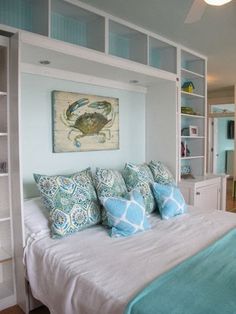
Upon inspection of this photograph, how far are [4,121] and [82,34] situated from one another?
47.7 inches

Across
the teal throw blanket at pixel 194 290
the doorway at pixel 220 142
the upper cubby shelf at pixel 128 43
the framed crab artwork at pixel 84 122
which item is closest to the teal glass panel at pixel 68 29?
the upper cubby shelf at pixel 128 43

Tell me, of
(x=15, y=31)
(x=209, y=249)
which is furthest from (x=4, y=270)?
(x=15, y=31)

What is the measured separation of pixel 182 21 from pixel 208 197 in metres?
2.10

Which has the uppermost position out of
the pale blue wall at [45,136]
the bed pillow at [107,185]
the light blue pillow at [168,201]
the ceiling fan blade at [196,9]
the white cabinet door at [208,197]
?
the ceiling fan blade at [196,9]

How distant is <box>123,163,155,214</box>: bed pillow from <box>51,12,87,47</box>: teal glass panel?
131cm

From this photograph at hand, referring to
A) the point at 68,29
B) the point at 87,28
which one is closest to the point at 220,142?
the point at 87,28

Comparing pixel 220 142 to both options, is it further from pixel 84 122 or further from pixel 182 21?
pixel 84 122

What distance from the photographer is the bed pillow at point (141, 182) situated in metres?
2.48

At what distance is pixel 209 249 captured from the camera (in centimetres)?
166

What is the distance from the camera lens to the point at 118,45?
3074 mm

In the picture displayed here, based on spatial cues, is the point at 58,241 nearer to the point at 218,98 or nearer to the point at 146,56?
the point at 146,56

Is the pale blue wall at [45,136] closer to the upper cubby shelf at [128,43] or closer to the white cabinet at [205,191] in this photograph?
the upper cubby shelf at [128,43]

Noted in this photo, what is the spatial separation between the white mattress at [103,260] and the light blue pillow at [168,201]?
5.6 inches

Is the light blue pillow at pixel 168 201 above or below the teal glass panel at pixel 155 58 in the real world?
below
